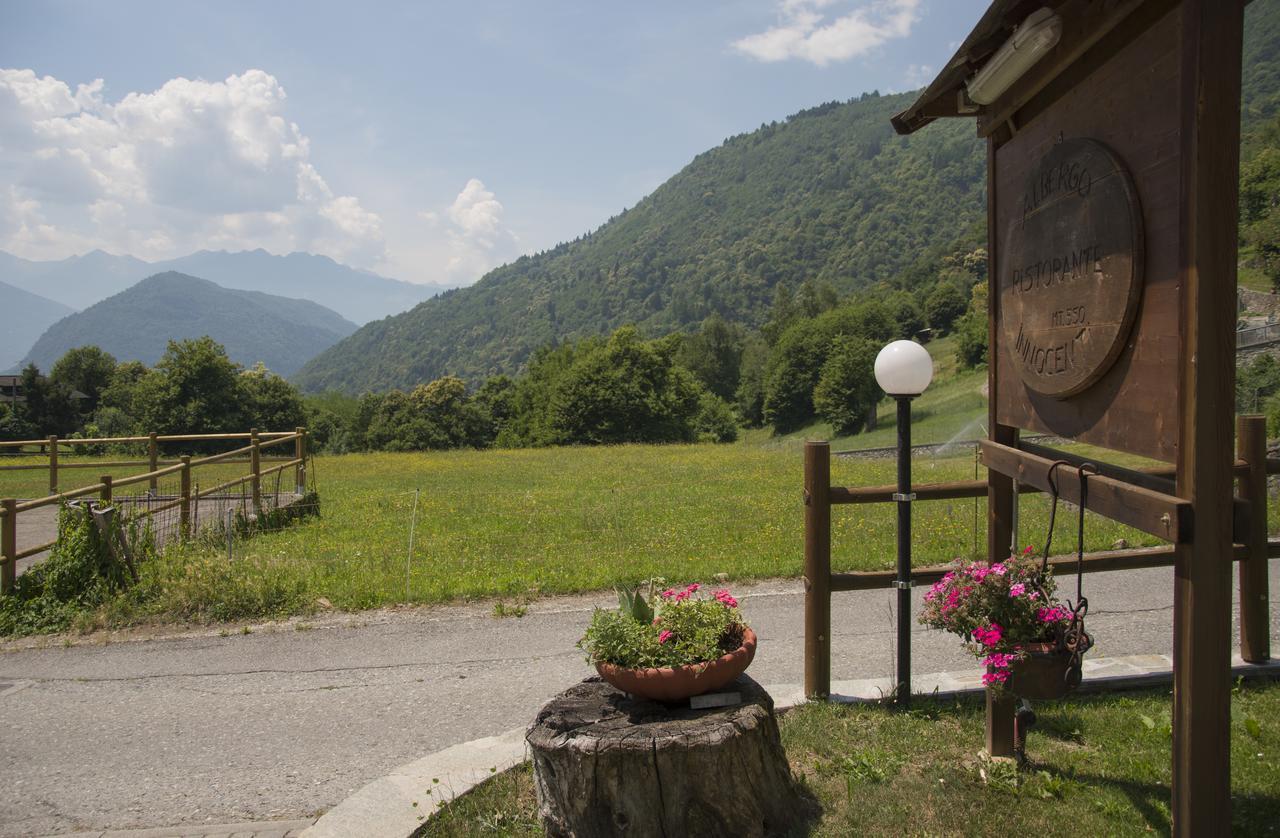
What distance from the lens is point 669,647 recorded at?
11.4ft

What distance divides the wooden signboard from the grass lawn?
1.69 m

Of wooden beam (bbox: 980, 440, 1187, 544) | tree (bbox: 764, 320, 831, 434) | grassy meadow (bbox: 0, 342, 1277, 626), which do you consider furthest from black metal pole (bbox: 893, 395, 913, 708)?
tree (bbox: 764, 320, 831, 434)

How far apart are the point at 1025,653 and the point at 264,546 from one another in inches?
437

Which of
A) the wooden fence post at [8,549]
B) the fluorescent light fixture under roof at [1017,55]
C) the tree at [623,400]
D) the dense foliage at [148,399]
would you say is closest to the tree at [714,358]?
the tree at [623,400]

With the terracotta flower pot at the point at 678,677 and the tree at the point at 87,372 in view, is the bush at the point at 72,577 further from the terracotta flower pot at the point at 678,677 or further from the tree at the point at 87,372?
the tree at the point at 87,372

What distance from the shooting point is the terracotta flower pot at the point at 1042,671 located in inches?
121

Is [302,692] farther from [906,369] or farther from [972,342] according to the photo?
[972,342]

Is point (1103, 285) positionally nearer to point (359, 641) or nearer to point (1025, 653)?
point (1025, 653)

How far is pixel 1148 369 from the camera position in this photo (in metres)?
2.55

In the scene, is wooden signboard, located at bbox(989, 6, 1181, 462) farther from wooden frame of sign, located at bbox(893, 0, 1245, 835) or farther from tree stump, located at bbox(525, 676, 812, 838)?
tree stump, located at bbox(525, 676, 812, 838)

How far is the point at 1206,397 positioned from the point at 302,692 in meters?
5.91

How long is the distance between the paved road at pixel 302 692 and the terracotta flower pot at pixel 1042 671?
93.5 inches

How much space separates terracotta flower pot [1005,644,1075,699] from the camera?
10.1 feet

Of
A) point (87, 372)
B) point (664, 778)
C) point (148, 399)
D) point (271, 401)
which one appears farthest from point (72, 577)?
point (87, 372)
